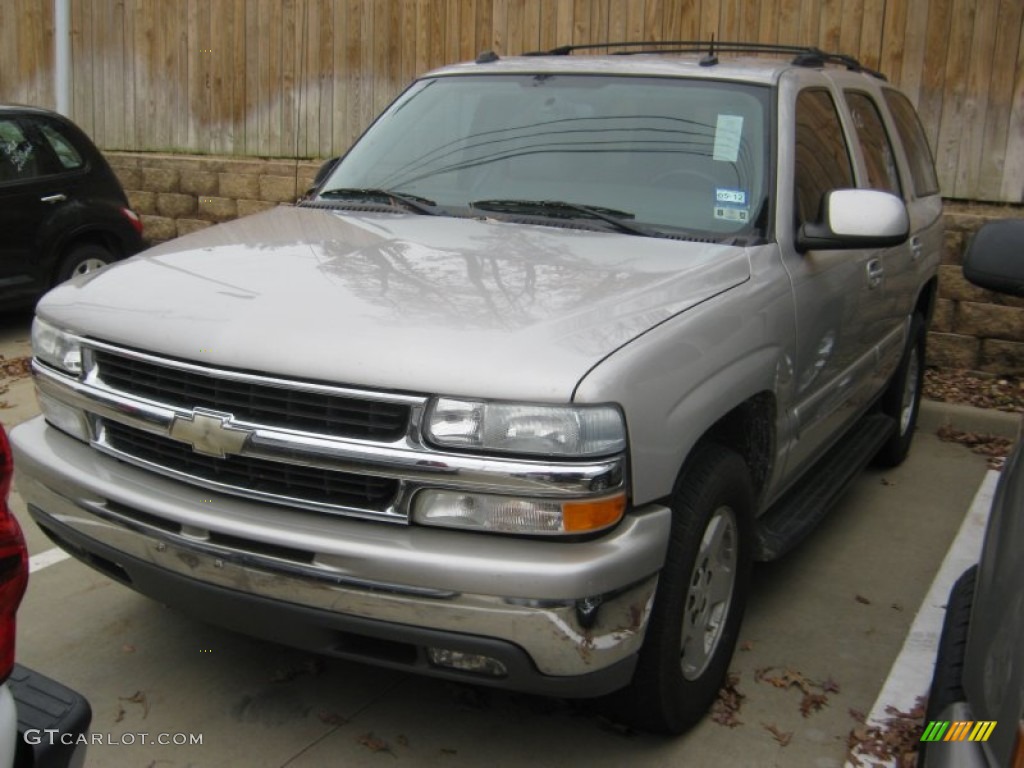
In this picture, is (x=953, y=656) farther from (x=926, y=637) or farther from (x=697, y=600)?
(x=926, y=637)

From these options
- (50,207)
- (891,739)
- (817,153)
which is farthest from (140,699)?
(50,207)

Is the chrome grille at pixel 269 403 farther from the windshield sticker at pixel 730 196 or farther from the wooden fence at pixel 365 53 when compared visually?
the wooden fence at pixel 365 53

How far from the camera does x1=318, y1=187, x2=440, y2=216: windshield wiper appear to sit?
417 cm

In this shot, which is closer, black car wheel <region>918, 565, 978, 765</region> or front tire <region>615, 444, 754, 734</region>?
black car wheel <region>918, 565, 978, 765</region>

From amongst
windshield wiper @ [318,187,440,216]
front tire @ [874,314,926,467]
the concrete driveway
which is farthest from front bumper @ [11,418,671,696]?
front tire @ [874,314,926,467]

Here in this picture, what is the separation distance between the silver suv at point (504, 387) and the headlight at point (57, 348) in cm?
1

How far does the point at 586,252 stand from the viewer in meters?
3.62

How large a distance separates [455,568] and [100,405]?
1235 mm

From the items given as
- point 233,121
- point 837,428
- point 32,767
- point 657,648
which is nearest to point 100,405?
point 32,767

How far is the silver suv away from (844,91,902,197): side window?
1.56 feet

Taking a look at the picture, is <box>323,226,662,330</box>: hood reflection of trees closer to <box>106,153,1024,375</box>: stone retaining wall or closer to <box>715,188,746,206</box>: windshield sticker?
<box>715,188,746,206</box>: windshield sticker

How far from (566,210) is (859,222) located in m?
0.99

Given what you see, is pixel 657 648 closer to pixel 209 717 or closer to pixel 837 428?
pixel 209 717

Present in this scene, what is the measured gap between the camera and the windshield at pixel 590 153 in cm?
398
